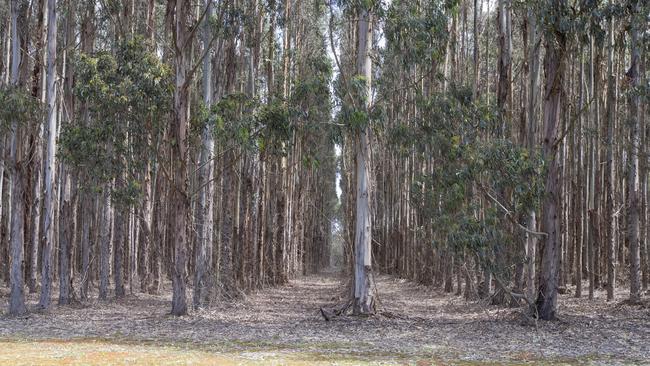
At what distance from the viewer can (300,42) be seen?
2892 cm

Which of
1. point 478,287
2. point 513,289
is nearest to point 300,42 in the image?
point 478,287

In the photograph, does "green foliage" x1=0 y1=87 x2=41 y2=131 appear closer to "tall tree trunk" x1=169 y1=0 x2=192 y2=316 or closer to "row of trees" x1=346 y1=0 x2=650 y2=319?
"tall tree trunk" x1=169 y1=0 x2=192 y2=316

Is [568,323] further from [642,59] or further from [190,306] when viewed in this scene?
[190,306]

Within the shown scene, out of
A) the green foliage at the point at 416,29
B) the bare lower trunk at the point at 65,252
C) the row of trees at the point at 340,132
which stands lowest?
the bare lower trunk at the point at 65,252

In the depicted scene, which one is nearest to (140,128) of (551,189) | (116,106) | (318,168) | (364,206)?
(116,106)

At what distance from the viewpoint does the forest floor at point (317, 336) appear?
937 centimetres

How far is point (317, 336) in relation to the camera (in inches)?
475

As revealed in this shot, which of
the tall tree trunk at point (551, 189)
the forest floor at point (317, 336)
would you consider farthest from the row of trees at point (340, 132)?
the forest floor at point (317, 336)

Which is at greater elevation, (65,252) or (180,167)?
(180,167)

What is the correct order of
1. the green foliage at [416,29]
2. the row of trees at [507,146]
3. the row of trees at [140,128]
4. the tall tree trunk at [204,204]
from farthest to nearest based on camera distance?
the tall tree trunk at [204,204]
the green foliage at [416,29]
the row of trees at [140,128]
the row of trees at [507,146]

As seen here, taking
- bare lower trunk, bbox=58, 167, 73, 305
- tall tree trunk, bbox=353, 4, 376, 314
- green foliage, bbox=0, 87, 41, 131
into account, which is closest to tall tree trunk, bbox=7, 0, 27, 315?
green foliage, bbox=0, 87, 41, 131

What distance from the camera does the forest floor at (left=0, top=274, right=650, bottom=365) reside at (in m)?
9.37

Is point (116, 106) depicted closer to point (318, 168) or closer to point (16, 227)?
point (16, 227)

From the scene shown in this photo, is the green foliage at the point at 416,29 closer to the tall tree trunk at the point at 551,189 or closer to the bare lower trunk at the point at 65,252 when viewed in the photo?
the tall tree trunk at the point at 551,189
